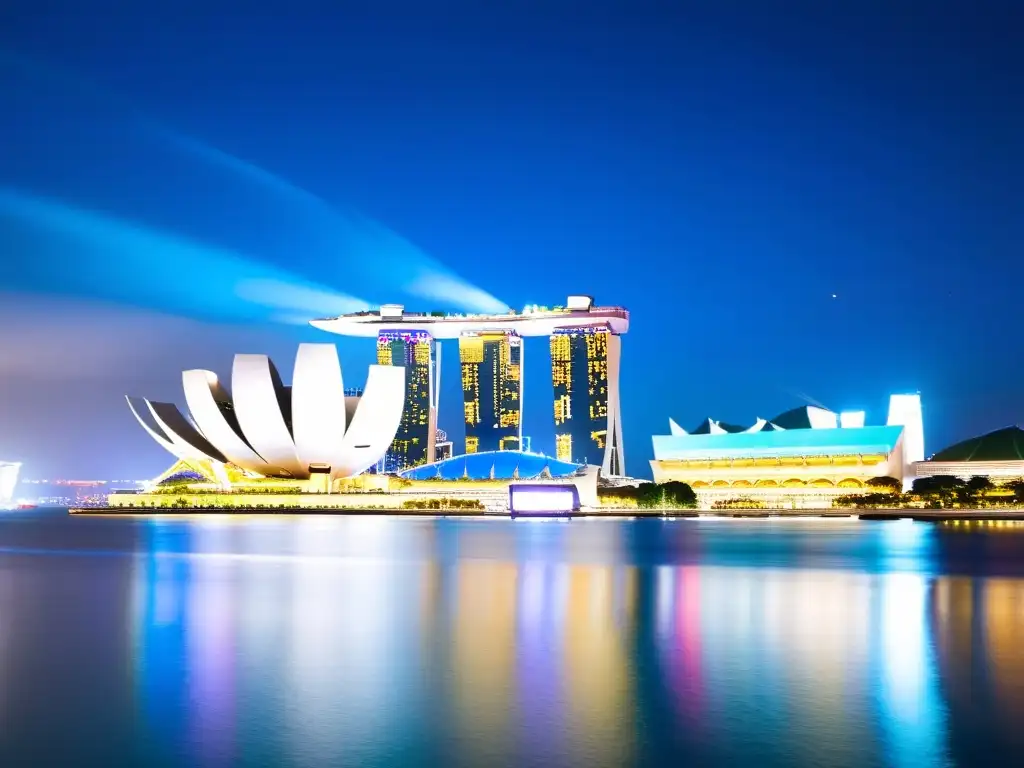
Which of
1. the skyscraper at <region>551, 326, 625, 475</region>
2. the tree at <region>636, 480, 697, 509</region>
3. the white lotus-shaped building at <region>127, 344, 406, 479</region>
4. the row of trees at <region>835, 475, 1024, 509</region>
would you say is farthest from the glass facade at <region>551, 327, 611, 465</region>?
the white lotus-shaped building at <region>127, 344, 406, 479</region>

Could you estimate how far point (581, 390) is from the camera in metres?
107

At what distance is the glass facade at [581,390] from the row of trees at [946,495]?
37004 millimetres

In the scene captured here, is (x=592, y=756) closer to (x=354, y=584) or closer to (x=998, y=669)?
(x=998, y=669)

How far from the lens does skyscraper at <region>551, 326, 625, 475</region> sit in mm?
105500

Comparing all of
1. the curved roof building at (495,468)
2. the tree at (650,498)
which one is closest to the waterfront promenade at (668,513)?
the tree at (650,498)

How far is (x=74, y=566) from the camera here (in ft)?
74.2

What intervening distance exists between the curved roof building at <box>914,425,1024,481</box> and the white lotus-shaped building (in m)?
39.0

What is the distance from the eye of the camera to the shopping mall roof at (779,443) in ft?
249

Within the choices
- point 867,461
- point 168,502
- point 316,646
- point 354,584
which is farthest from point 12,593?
point 867,461

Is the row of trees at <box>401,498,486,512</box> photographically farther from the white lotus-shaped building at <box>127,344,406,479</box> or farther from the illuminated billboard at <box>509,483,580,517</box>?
the illuminated billboard at <box>509,483,580,517</box>

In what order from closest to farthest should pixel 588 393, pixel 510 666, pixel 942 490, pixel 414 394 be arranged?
pixel 510 666, pixel 942 490, pixel 588 393, pixel 414 394

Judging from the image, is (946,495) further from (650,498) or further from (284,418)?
(284,418)

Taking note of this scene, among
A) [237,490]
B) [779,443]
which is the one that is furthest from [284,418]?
[779,443]

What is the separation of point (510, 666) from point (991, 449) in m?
74.5
